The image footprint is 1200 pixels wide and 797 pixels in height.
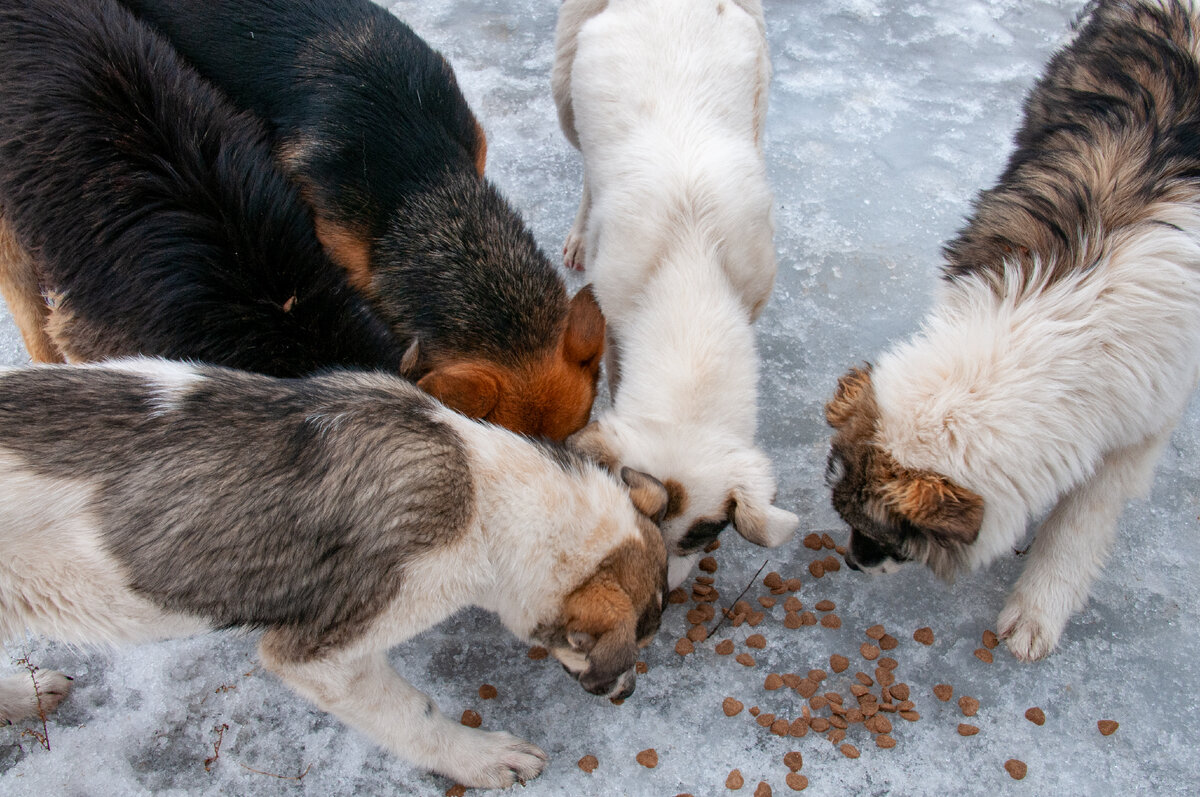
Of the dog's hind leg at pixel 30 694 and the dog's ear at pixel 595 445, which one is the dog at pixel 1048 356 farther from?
the dog's hind leg at pixel 30 694

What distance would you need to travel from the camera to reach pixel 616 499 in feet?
11.2

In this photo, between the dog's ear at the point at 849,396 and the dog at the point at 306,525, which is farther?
the dog's ear at the point at 849,396

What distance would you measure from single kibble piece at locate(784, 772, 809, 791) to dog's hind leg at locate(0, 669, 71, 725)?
10.2 ft

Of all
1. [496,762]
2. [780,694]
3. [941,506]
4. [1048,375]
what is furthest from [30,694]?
[1048,375]

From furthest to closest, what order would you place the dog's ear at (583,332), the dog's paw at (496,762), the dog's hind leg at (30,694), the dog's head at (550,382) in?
the dog's ear at (583,332)
the dog's head at (550,382)
the dog's hind leg at (30,694)
the dog's paw at (496,762)

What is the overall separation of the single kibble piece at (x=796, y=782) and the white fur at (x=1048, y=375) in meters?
1.17

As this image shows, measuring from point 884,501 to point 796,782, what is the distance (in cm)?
123

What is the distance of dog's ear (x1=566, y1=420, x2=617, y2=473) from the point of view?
380 centimetres

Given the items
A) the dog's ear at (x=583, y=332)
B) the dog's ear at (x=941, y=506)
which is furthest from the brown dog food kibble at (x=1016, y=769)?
the dog's ear at (x=583, y=332)

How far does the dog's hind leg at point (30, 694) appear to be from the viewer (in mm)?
3777

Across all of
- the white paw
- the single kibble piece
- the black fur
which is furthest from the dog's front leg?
the white paw

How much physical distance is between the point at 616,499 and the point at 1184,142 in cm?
280

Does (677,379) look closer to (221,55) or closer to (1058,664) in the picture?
(1058,664)

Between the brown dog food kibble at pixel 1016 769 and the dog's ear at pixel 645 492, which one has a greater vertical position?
the dog's ear at pixel 645 492
